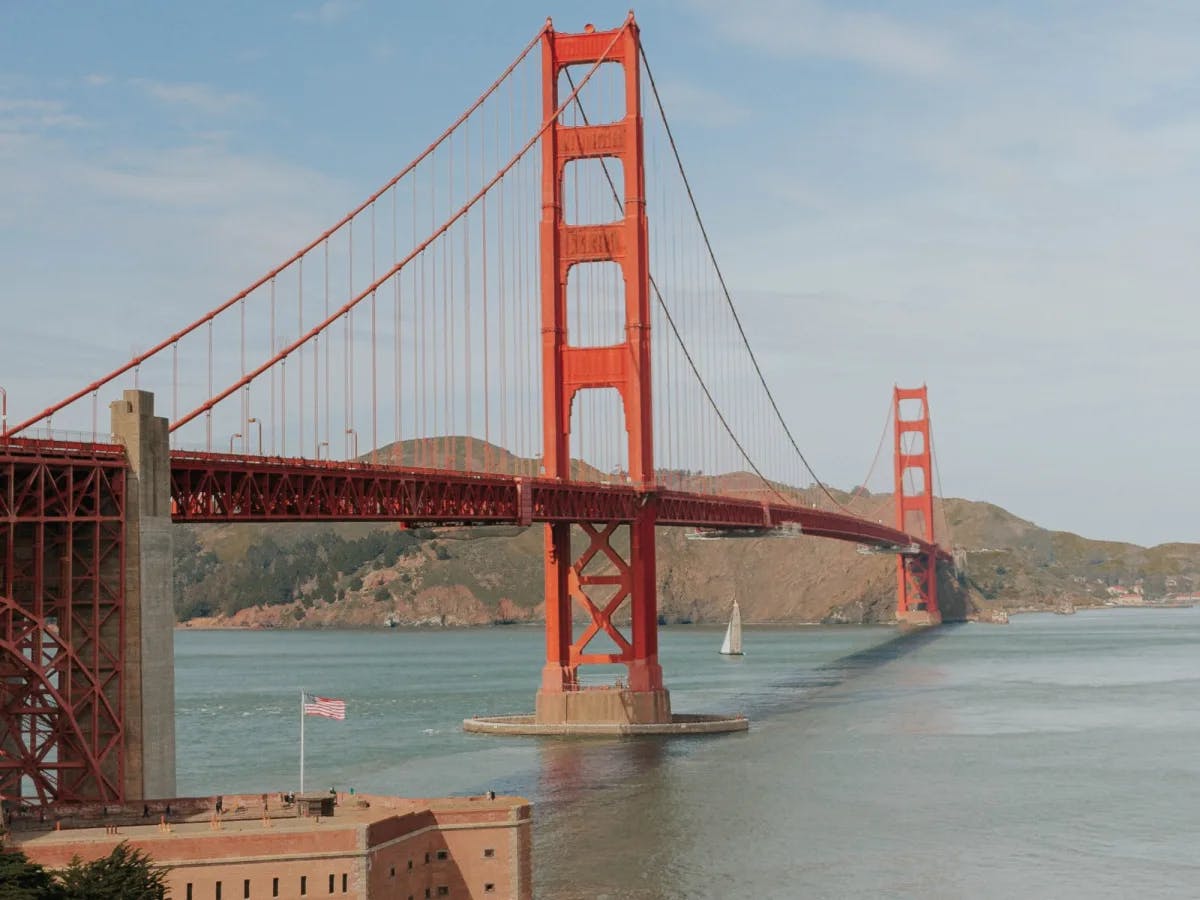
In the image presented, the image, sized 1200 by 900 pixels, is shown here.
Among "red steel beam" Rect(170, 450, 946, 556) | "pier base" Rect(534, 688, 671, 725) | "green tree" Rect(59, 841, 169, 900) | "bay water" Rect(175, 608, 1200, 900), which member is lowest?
"bay water" Rect(175, 608, 1200, 900)

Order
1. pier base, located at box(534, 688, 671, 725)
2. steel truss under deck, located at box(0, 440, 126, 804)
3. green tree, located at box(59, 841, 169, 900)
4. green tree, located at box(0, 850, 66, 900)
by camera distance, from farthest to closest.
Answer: pier base, located at box(534, 688, 671, 725) < steel truss under deck, located at box(0, 440, 126, 804) < green tree, located at box(59, 841, 169, 900) < green tree, located at box(0, 850, 66, 900)

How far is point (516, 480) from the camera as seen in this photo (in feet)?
208

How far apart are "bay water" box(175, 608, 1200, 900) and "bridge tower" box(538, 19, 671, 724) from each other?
365 cm

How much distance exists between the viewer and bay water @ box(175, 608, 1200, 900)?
43.5 meters

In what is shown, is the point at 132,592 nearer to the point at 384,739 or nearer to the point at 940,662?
the point at 384,739

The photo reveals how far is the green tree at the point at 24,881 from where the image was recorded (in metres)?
28.6

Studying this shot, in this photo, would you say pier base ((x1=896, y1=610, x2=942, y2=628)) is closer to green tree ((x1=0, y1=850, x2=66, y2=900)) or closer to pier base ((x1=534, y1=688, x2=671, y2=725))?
pier base ((x1=534, y1=688, x2=671, y2=725))

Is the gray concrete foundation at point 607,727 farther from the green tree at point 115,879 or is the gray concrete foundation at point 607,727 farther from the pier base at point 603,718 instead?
the green tree at point 115,879

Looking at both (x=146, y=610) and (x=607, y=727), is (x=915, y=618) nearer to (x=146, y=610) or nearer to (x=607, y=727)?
(x=607, y=727)

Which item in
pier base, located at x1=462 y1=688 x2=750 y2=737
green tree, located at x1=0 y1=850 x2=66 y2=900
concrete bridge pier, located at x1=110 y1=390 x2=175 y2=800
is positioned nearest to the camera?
green tree, located at x1=0 y1=850 x2=66 y2=900

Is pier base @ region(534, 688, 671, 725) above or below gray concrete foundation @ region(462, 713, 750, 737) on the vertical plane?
above

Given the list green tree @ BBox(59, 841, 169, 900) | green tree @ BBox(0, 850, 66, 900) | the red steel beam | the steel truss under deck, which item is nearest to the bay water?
the red steel beam

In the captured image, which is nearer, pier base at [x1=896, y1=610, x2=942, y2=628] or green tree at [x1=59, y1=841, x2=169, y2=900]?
green tree at [x1=59, y1=841, x2=169, y2=900]

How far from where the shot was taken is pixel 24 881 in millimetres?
29641
